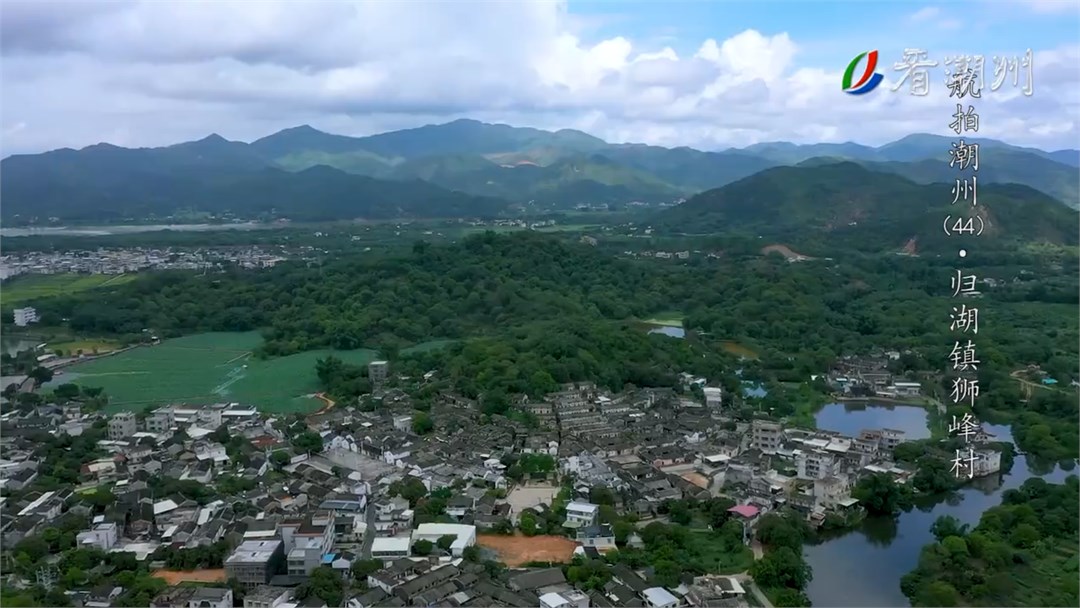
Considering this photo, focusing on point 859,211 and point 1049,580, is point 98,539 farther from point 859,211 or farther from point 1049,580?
point 859,211

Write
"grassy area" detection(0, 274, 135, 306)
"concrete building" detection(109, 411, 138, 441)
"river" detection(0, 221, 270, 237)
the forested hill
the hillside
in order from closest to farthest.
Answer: "concrete building" detection(109, 411, 138, 441), "grassy area" detection(0, 274, 135, 306), the forested hill, "river" detection(0, 221, 270, 237), the hillside

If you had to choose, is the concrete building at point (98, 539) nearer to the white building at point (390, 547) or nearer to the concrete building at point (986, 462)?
the white building at point (390, 547)

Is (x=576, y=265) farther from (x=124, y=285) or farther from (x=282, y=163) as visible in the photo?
(x=282, y=163)

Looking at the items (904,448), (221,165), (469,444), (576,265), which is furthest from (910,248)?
(221,165)

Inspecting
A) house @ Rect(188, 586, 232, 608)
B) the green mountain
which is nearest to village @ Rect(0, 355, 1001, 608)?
house @ Rect(188, 586, 232, 608)

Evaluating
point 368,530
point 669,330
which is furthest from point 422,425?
point 669,330

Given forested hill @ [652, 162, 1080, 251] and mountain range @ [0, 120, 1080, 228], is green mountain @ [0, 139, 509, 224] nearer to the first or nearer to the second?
mountain range @ [0, 120, 1080, 228]

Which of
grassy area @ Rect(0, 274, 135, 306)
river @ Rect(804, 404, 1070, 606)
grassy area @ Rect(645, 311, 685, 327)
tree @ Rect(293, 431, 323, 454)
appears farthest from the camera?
grassy area @ Rect(0, 274, 135, 306)
